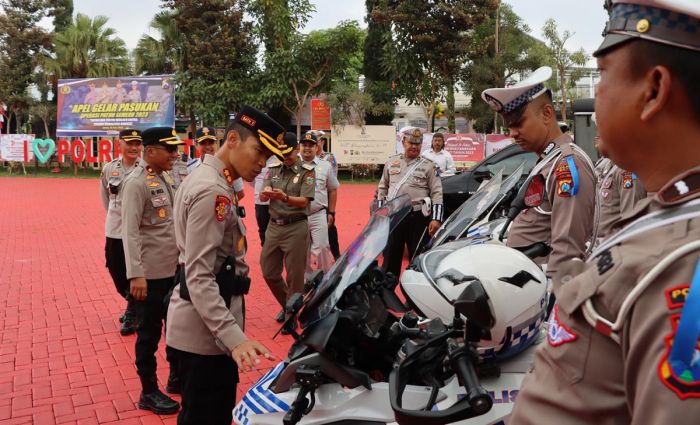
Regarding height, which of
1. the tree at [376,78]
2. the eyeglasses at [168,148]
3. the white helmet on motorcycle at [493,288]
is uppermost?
the tree at [376,78]

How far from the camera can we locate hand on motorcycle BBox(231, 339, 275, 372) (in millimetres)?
2254

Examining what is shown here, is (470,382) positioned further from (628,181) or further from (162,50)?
(162,50)

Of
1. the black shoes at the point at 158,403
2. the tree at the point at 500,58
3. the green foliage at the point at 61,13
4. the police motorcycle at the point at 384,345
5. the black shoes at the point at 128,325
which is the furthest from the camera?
the green foliage at the point at 61,13

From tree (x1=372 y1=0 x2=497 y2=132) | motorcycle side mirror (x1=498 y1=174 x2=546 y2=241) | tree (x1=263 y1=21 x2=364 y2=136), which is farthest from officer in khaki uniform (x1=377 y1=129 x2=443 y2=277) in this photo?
tree (x1=263 y1=21 x2=364 y2=136)

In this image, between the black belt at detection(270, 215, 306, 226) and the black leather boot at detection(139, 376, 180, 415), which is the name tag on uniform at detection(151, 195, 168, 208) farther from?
the black belt at detection(270, 215, 306, 226)

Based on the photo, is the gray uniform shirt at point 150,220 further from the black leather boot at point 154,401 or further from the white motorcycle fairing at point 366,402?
the white motorcycle fairing at point 366,402

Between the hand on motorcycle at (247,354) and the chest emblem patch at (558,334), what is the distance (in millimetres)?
1514

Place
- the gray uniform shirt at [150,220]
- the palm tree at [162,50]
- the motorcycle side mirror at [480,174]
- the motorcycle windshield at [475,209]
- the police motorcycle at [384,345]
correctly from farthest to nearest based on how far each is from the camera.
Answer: the palm tree at [162,50], the motorcycle side mirror at [480,174], the gray uniform shirt at [150,220], the motorcycle windshield at [475,209], the police motorcycle at [384,345]

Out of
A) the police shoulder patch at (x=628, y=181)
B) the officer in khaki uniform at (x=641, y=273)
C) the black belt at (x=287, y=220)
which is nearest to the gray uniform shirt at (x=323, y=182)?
the black belt at (x=287, y=220)

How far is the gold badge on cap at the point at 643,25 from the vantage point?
86 cm

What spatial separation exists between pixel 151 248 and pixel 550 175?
2694 mm

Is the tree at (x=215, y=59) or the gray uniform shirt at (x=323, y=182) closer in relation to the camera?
the gray uniform shirt at (x=323, y=182)

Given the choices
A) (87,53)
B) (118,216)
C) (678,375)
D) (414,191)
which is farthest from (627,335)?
(87,53)

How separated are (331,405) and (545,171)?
1605mm
